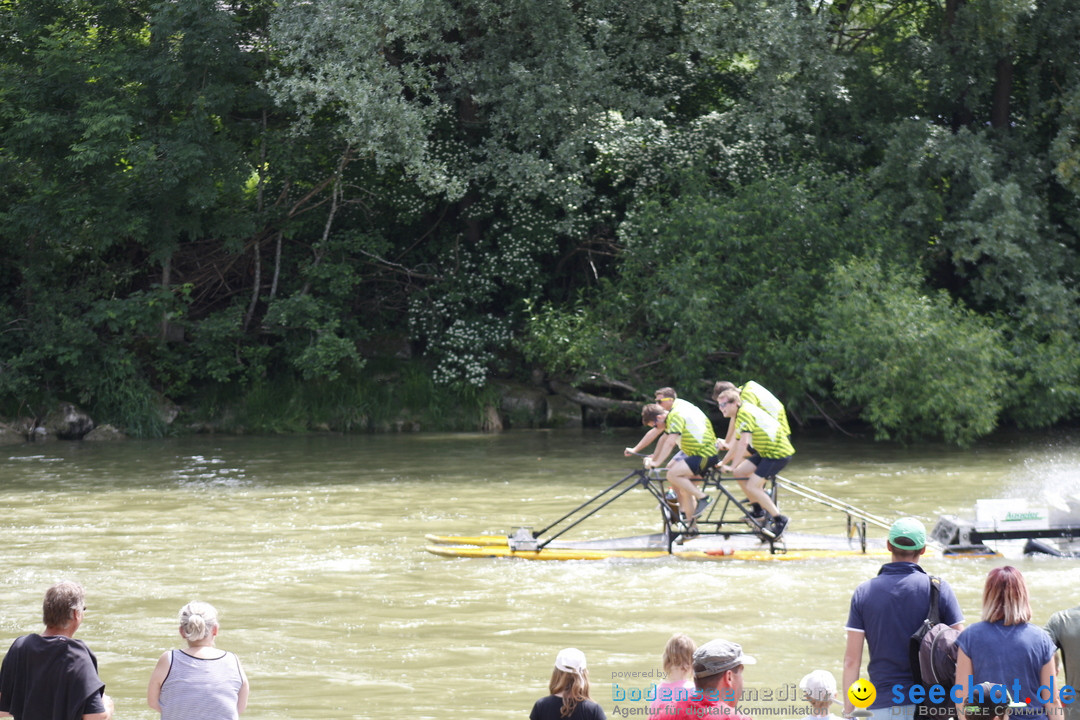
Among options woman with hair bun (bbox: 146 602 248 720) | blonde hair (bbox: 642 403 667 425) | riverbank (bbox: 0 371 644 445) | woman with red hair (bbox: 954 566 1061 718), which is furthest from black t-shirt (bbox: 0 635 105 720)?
riverbank (bbox: 0 371 644 445)

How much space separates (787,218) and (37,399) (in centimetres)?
1454

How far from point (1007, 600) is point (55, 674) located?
12.7ft

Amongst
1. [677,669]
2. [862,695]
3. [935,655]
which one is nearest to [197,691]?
[677,669]

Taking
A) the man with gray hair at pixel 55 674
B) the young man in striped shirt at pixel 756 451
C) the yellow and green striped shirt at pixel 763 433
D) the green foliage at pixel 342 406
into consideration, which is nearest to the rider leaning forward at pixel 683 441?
the young man in striped shirt at pixel 756 451

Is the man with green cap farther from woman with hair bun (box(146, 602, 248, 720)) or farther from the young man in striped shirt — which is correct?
the young man in striped shirt

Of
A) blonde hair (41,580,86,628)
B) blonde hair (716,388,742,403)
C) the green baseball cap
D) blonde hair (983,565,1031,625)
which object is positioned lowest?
blonde hair (41,580,86,628)

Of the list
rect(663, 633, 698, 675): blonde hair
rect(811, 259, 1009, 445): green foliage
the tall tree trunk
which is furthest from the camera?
the tall tree trunk

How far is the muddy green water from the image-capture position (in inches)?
309

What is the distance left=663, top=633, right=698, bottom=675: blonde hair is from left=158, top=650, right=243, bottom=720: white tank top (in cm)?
191

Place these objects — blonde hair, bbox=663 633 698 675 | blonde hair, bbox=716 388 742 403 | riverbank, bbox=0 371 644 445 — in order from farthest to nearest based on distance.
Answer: riverbank, bbox=0 371 644 445
blonde hair, bbox=716 388 742 403
blonde hair, bbox=663 633 698 675

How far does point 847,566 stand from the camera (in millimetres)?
10969

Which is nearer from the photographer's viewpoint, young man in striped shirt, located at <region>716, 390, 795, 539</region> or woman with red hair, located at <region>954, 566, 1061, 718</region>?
woman with red hair, located at <region>954, 566, 1061, 718</region>

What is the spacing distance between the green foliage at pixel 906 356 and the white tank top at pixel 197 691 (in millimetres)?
15138

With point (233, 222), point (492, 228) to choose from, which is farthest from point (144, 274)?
point (492, 228)
